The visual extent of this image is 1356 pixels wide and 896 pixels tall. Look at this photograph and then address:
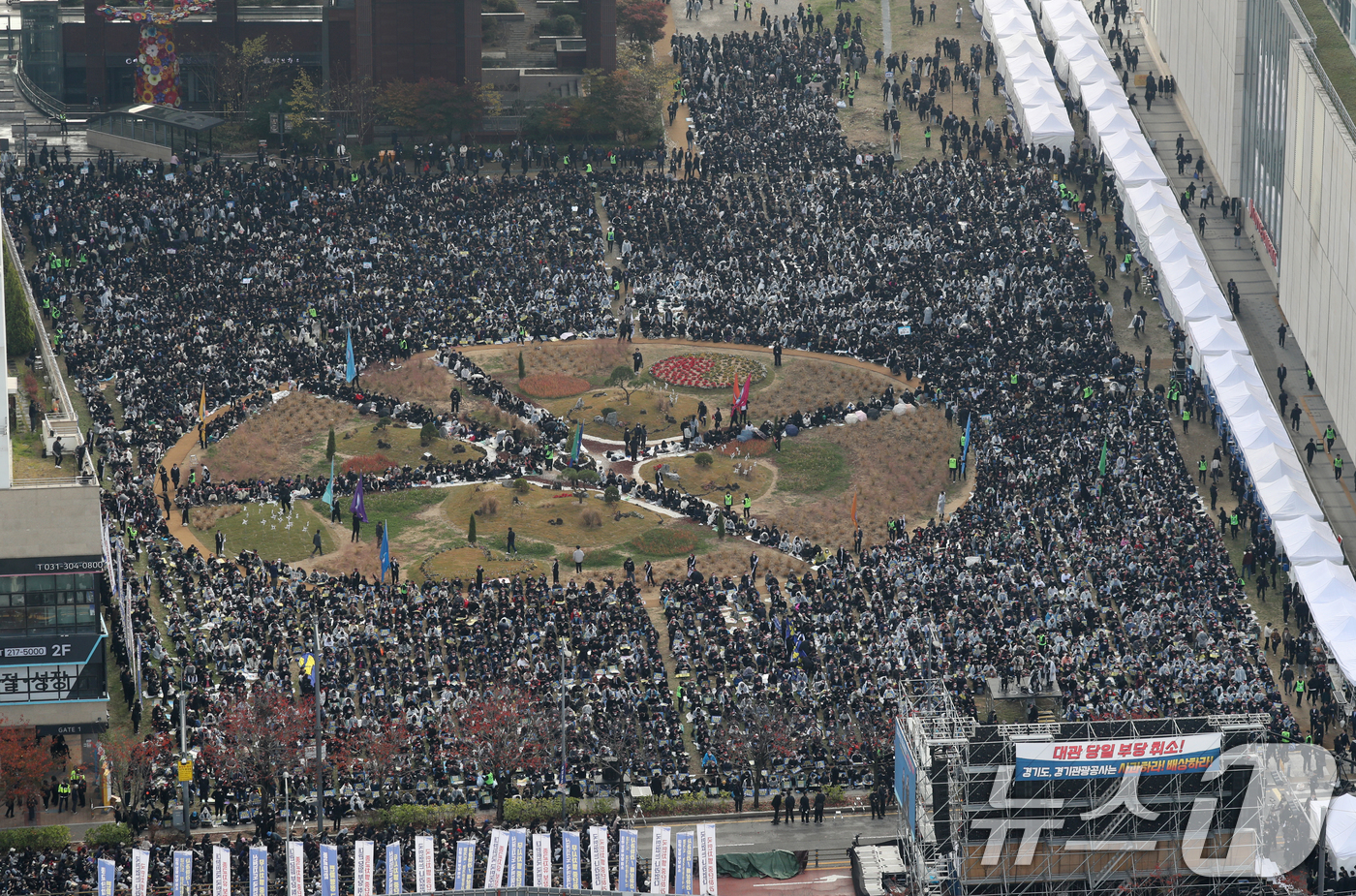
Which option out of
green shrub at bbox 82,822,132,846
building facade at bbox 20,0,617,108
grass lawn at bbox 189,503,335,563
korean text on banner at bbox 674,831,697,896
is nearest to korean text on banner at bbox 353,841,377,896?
korean text on banner at bbox 674,831,697,896

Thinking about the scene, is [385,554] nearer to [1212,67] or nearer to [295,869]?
[295,869]

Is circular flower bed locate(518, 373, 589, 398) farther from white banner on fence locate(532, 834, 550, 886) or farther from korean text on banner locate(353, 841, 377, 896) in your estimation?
korean text on banner locate(353, 841, 377, 896)

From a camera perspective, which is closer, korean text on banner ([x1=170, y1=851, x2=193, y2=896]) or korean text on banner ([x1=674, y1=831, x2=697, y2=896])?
korean text on banner ([x1=170, y1=851, x2=193, y2=896])

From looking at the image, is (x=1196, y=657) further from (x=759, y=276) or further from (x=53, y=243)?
(x=53, y=243)

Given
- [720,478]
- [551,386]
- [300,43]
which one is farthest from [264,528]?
[300,43]

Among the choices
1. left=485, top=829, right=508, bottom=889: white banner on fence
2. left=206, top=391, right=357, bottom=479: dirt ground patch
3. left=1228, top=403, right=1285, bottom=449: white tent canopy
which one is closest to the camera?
left=485, top=829, right=508, bottom=889: white banner on fence

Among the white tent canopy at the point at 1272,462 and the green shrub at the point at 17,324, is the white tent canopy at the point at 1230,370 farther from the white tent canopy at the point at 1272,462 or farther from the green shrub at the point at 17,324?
the green shrub at the point at 17,324
